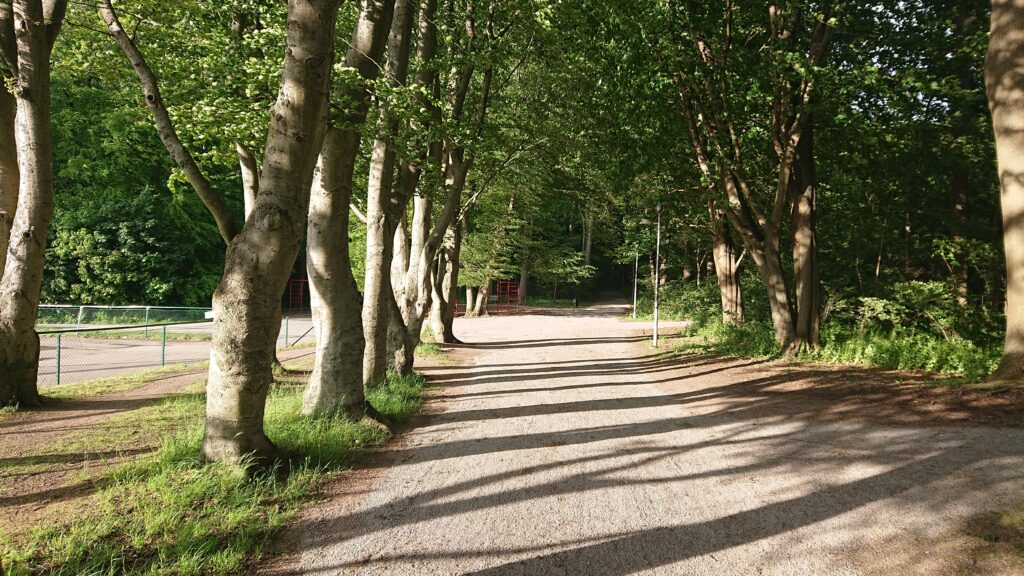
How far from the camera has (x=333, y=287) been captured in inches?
264

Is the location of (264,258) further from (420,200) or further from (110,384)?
(420,200)

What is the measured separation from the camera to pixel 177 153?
722 centimetres

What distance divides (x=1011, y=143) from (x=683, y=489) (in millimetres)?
7494

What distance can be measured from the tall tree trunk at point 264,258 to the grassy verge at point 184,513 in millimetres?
377

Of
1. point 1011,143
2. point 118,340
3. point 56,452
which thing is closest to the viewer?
point 56,452

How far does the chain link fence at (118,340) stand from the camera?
502 inches

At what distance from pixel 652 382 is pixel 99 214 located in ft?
102

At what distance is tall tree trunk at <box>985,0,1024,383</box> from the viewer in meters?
7.74

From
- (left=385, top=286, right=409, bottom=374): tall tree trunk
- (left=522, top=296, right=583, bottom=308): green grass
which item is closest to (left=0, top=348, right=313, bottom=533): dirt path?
(left=385, top=286, right=409, bottom=374): tall tree trunk

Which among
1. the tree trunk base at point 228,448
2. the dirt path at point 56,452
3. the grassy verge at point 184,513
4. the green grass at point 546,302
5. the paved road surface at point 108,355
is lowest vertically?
the paved road surface at point 108,355

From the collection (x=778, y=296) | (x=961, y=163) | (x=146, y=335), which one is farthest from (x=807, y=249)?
(x=146, y=335)

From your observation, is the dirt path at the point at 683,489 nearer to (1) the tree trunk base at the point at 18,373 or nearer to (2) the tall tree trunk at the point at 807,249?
(2) the tall tree trunk at the point at 807,249

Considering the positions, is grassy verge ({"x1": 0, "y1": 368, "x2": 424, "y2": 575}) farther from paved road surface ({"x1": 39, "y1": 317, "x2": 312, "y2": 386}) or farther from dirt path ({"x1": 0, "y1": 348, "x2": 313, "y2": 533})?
paved road surface ({"x1": 39, "y1": 317, "x2": 312, "y2": 386})

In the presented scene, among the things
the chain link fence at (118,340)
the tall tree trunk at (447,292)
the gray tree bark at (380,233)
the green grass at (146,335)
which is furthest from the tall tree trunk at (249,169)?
the green grass at (146,335)
